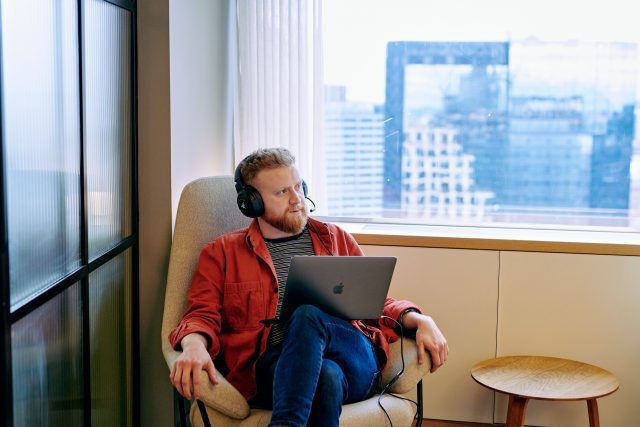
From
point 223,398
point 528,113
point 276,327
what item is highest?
point 528,113

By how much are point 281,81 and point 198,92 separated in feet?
1.49

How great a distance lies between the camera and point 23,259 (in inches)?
66.9

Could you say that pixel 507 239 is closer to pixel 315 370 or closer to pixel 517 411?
pixel 517 411

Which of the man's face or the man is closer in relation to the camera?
the man

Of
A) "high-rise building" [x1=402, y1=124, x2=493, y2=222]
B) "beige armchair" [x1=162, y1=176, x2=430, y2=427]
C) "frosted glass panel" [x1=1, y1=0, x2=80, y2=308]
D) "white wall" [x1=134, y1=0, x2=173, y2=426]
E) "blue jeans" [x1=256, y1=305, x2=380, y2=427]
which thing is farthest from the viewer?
"high-rise building" [x1=402, y1=124, x2=493, y2=222]

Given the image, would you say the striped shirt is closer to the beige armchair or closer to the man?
the man

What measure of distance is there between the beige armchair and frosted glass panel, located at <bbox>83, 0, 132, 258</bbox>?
200 mm

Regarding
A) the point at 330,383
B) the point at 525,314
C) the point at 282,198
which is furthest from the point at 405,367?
the point at 525,314

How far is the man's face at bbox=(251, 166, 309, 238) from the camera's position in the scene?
249 centimetres

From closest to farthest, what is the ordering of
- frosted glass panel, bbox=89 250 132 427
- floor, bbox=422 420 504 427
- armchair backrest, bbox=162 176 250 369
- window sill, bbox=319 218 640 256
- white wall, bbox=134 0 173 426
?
frosted glass panel, bbox=89 250 132 427 < armchair backrest, bbox=162 176 250 369 < white wall, bbox=134 0 173 426 < window sill, bbox=319 218 640 256 < floor, bbox=422 420 504 427

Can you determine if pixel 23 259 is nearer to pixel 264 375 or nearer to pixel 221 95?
pixel 264 375

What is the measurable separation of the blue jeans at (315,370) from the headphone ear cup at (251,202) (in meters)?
0.42

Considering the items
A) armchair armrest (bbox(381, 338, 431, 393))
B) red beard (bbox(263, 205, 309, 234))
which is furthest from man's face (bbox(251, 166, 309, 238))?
armchair armrest (bbox(381, 338, 431, 393))

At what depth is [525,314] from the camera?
9.92 ft
